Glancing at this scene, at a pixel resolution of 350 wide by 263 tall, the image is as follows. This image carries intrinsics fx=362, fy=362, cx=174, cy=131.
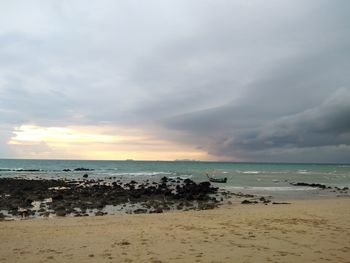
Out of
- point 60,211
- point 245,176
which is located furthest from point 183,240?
point 245,176

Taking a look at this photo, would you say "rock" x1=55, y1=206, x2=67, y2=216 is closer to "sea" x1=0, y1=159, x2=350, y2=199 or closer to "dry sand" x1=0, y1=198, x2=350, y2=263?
"dry sand" x1=0, y1=198, x2=350, y2=263

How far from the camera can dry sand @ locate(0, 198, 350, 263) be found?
370 inches

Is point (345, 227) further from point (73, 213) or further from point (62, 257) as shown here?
point (73, 213)

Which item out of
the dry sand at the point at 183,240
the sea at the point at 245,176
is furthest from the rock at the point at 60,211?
the sea at the point at 245,176

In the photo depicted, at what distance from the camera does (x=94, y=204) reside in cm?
2542

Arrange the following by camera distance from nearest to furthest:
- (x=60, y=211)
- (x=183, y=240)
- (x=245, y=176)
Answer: (x=183, y=240), (x=60, y=211), (x=245, y=176)

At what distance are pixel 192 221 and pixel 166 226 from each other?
1894 millimetres

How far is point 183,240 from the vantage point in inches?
452

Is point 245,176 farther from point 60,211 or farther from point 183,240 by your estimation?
point 183,240

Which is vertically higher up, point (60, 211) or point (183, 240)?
point (183, 240)

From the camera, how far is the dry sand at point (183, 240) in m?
9.39

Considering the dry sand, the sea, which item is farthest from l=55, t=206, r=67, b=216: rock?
the sea

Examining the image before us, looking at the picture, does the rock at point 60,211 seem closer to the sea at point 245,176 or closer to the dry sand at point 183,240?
the dry sand at point 183,240

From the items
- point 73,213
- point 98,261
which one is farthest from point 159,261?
point 73,213
